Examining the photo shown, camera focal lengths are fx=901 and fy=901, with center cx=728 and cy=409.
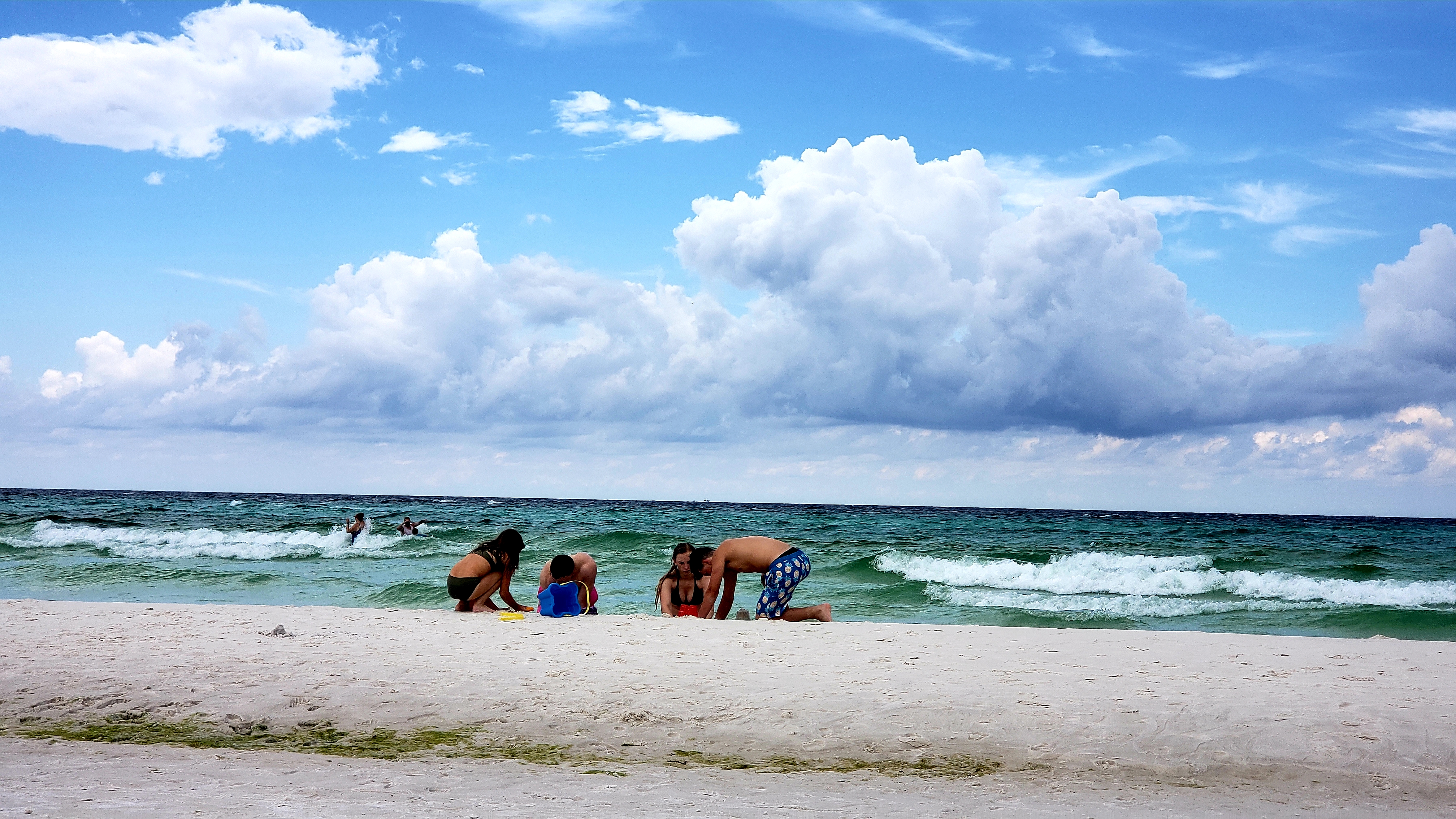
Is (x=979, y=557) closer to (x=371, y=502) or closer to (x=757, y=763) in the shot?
(x=757, y=763)

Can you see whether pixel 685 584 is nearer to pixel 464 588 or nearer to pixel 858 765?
pixel 464 588

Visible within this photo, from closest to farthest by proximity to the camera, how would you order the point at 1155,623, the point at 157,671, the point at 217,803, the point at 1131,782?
the point at 217,803, the point at 1131,782, the point at 157,671, the point at 1155,623

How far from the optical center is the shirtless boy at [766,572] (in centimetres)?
966

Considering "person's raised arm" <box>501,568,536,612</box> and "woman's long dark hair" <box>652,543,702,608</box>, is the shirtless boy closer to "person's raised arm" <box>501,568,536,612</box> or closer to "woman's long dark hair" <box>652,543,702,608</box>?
"woman's long dark hair" <box>652,543,702,608</box>

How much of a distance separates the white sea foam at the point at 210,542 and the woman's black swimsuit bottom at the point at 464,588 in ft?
42.5

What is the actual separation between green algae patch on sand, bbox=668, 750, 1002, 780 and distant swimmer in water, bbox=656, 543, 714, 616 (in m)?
4.94

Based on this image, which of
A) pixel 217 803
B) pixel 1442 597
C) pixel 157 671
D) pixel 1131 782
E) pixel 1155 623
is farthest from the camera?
pixel 1442 597

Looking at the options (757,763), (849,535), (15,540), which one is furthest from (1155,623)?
(15,540)

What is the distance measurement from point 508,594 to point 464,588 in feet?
1.69

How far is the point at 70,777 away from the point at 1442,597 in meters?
20.6

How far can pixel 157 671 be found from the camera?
6.59 meters

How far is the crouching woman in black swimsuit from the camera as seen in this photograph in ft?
34.2

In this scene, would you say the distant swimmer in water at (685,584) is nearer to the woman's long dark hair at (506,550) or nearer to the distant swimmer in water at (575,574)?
the distant swimmer in water at (575,574)

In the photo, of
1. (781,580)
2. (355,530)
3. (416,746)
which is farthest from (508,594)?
(355,530)
